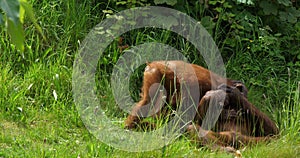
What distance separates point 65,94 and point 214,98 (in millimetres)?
1191

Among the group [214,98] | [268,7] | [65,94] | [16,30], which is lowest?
[65,94]

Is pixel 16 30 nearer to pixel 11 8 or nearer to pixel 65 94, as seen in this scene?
pixel 11 8

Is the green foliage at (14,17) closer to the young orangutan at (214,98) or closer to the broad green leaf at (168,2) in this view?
the young orangutan at (214,98)

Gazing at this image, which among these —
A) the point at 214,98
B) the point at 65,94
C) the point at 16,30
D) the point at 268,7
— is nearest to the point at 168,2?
the point at 268,7

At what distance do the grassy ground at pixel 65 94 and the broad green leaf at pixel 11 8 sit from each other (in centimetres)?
193

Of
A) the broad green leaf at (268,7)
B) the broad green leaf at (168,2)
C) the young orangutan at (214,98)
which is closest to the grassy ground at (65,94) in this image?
the young orangutan at (214,98)

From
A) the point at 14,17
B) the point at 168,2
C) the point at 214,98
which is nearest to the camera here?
the point at 14,17

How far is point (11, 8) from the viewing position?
1469 mm

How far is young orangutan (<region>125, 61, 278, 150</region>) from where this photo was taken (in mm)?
3672

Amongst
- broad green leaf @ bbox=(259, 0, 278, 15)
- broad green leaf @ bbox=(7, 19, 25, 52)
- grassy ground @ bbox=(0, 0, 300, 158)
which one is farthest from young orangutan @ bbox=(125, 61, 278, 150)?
broad green leaf @ bbox=(7, 19, 25, 52)

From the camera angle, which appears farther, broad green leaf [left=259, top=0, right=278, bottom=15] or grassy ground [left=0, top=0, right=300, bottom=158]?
broad green leaf [left=259, top=0, right=278, bottom=15]

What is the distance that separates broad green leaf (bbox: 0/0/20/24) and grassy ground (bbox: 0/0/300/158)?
1.93 m

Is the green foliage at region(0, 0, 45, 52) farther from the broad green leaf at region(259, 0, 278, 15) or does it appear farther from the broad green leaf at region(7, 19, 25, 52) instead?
the broad green leaf at region(259, 0, 278, 15)

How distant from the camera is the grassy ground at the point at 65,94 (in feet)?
11.5
